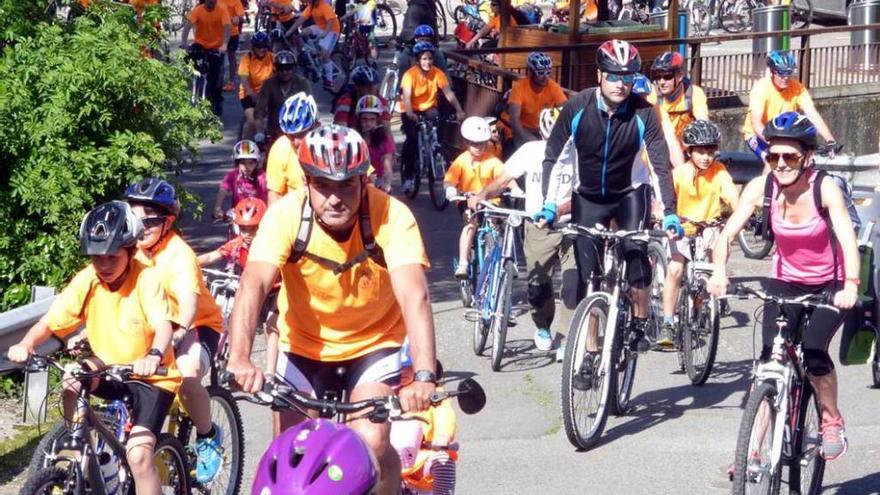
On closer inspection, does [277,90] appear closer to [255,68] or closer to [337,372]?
[255,68]

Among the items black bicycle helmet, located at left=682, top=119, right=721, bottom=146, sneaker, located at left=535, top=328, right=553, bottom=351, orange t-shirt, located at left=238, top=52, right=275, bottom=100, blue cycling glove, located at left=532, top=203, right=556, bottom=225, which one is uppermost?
orange t-shirt, located at left=238, top=52, right=275, bottom=100

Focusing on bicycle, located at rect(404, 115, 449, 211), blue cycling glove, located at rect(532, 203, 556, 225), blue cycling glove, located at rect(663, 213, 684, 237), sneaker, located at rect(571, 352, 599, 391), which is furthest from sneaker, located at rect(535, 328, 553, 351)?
bicycle, located at rect(404, 115, 449, 211)

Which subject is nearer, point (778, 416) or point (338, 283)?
point (338, 283)

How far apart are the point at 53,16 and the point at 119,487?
5.75m

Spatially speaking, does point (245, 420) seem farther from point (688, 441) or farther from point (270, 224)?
point (270, 224)

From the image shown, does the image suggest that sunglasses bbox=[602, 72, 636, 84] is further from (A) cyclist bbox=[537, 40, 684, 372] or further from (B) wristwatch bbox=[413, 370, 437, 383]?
(B) wristwatch bbox=[413, 370, 437, 383]

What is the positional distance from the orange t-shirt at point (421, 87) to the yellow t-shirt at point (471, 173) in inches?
181

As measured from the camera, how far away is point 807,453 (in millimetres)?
7086

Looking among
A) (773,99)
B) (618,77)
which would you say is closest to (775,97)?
(773,99)

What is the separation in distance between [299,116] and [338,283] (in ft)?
16.7

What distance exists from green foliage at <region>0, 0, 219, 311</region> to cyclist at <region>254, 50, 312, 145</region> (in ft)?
14.1

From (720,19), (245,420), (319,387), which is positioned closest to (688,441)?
(245,420)

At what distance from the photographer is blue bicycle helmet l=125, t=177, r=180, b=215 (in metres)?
7.08

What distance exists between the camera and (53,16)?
11086 millimetres
